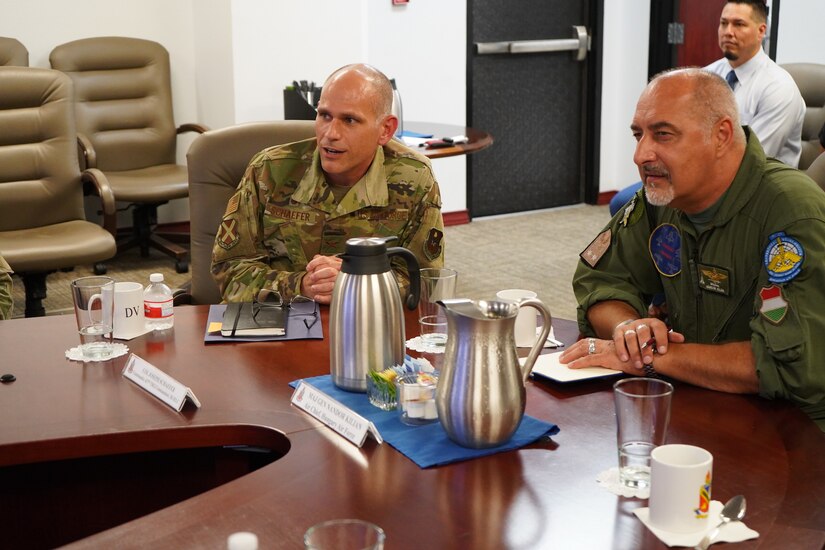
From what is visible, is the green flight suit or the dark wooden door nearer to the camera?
the green flight suit

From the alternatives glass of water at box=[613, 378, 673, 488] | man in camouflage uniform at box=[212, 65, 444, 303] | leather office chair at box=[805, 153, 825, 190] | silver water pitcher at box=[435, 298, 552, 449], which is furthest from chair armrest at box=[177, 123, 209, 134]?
glass of water at box=[613, 378, 673, 488]

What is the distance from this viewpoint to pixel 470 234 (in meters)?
6.33

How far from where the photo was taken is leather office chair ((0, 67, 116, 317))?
169 inches

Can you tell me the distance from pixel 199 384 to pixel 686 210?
99 centimetres

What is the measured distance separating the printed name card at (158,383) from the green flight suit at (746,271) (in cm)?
85

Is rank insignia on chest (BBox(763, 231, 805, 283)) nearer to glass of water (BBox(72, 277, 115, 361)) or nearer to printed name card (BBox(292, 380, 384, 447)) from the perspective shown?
printed name card (BBox(292, 380, 384, 447))

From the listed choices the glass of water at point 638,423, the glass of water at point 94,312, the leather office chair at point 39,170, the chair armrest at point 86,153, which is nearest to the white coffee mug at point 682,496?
the glass of water at point 638,423

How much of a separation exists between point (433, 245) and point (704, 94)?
823 mm

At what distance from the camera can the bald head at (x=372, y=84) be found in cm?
254

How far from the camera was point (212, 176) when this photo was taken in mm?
2773

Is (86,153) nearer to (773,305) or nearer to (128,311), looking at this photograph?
(128,311)

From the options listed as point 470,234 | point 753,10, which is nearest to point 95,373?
point 753,10

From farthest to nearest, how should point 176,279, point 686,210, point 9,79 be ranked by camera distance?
point 176,279 < point 9,79 < point 686,210

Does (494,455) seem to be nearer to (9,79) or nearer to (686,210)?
(686,210)
